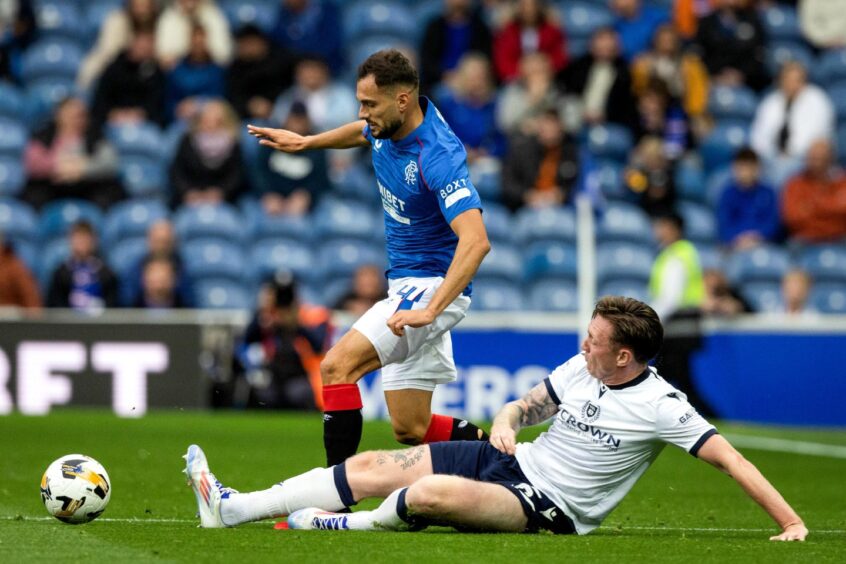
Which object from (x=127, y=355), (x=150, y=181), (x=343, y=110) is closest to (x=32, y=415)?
(x=127, y=355)

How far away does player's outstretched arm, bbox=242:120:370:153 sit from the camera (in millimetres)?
8461

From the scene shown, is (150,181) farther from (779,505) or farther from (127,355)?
(779,505)

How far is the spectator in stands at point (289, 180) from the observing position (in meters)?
17.2

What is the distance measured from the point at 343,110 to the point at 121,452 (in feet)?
22.5

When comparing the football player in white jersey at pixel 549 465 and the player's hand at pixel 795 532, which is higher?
the football player in white jersey at pixel 549 465

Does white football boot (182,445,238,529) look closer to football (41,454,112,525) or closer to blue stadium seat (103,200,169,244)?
football (41,454,112,525)

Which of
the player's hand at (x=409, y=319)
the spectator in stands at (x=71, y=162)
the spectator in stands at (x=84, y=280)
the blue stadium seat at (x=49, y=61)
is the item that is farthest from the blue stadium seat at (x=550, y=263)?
the player's hand at (x=409, y=319)

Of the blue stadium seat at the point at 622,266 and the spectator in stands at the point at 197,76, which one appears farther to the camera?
the spectator in stands at the point at 197,76

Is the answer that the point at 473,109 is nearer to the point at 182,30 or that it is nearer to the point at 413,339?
the point at 182,30

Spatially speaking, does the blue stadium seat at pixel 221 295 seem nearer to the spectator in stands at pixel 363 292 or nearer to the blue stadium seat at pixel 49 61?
the spectator in stands at pixel 363 292

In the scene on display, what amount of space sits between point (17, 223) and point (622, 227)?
692 cm

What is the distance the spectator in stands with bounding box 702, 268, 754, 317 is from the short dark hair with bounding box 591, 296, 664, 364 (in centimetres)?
973

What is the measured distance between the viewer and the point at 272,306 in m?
15.5

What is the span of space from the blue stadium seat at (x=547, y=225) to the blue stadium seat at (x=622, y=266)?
0.45 metres
